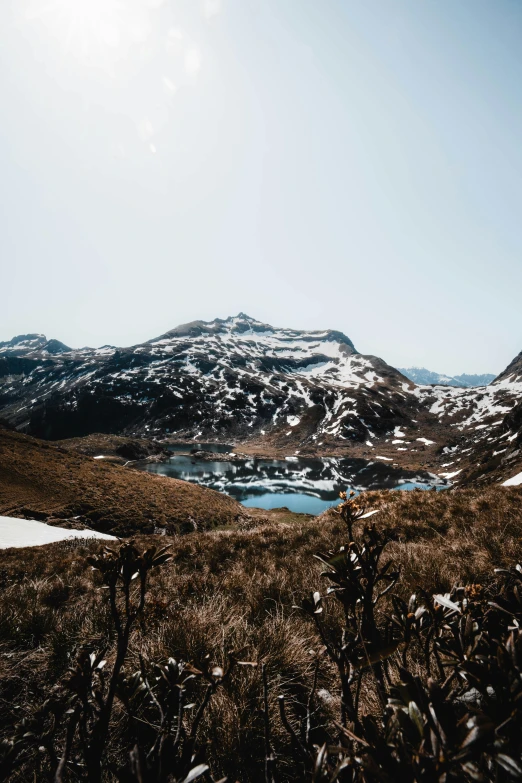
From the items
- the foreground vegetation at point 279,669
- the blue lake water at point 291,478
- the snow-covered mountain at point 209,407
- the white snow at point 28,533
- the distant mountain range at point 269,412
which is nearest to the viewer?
the foreground vegetation at point 279,669

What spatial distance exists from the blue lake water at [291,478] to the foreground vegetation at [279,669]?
5817 cm

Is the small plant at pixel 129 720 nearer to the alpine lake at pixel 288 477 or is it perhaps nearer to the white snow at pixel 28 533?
the white snow at pixel 28 533

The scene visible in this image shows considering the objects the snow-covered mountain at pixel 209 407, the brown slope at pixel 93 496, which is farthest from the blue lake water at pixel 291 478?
the snow-covered mountain at pixel 209 407

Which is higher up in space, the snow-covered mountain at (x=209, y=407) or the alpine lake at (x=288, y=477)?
the snow-covered mountain at (x=209, y=407)

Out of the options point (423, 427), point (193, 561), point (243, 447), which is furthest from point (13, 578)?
point (423, 427)

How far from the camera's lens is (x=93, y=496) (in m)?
27.8

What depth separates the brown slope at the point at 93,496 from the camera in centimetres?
2469

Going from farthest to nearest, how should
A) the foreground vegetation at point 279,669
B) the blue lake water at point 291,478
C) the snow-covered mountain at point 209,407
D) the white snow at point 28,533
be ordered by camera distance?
the snow-covered mountain at point 209,407, the blue lake water at point 291,478, the white snow at point 28,533, the foreground vegetation at point 279,669

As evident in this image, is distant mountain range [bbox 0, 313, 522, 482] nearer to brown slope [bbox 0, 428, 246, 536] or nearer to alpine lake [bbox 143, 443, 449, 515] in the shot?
alpine lake [bbox 143, 443, 449, 515]

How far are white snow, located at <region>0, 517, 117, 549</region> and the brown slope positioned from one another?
3437 millimetres

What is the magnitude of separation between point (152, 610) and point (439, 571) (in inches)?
153

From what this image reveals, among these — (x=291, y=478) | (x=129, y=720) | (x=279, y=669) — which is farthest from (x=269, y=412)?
(x=129, y=720)

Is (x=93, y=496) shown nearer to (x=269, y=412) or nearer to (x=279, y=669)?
(x=279, y=669)

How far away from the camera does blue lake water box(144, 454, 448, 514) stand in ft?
230
